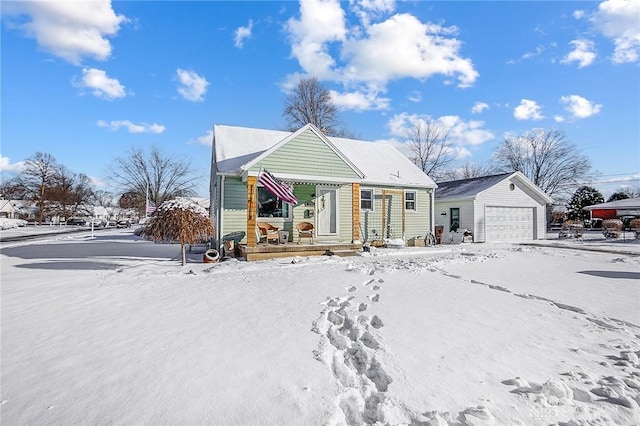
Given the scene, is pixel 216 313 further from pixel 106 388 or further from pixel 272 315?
pixel 106 388

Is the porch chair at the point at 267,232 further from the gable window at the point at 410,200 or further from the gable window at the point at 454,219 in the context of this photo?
the gable window at the point at 454,219

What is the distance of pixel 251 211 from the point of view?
1112cm

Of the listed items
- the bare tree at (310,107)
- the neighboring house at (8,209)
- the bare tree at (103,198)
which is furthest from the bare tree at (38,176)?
the bare tree at (310,107)

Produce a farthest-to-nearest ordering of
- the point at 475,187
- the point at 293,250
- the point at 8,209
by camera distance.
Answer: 1. the point at 8,209
2. the point at 475,187
3. the point at 293,250

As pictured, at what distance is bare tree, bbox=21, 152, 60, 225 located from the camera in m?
53.2

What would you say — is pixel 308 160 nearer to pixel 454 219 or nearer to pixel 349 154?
pixel 349 154

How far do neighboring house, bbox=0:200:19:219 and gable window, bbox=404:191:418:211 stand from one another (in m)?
72.8

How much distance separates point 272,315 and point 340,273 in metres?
3.47

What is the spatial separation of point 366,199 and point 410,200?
2545mm

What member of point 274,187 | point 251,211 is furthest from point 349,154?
point 251,211

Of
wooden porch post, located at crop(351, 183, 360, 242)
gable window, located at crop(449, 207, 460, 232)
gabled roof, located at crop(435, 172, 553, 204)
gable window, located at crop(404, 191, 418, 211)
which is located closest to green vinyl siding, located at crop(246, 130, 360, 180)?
wooden porch post, located at crop(351, 183, 360, 242)

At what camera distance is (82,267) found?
973cm

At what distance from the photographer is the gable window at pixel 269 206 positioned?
12.8m

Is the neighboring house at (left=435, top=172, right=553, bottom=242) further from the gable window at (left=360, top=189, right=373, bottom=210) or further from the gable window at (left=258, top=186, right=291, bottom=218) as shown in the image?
the gable window at (left=258, top=186, right=291, bottom=218)
